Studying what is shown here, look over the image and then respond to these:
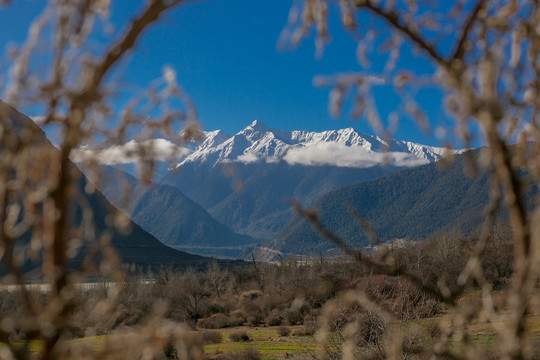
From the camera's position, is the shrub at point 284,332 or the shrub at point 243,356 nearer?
the shrub at point 243,356

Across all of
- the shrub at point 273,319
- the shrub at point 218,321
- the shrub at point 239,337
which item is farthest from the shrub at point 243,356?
the shrub at point 218,321

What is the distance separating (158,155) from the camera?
1.71 meters

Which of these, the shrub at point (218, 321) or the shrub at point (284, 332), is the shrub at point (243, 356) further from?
the shrub at point (218, 321)

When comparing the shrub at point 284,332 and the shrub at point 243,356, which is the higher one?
the shrub at point 243,356

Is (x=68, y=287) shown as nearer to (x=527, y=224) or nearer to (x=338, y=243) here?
(x=338, y=243)

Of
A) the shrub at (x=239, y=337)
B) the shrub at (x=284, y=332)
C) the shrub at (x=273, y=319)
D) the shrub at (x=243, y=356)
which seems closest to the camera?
the shrub at (x=243, y=356)

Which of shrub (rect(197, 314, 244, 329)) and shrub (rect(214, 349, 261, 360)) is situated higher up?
shrub (rect(214, 349, 261, 360))

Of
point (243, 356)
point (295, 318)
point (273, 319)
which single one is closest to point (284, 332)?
point (295, 318)

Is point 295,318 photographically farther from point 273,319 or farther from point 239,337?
point 239,337

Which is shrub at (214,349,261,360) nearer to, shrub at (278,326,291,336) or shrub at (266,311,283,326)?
shrub at (278,326,291,336)

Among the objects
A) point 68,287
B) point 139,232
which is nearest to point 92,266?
point 68,287

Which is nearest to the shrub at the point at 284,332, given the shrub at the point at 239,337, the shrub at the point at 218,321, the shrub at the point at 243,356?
the shrub at the point at 239,337

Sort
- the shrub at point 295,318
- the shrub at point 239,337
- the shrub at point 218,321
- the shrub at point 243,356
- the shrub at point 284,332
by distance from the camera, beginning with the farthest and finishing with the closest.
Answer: the shrub at point 218,321, the shrub at point 295,318, the shrub at point 284,332, the shrub at point 239,337, the shrub at point 243,356

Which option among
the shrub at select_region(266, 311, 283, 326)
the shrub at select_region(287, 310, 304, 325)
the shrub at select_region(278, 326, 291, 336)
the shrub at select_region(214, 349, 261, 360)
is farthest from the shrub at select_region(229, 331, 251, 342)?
the shrub at select_region(266, 311, 283, 326)
